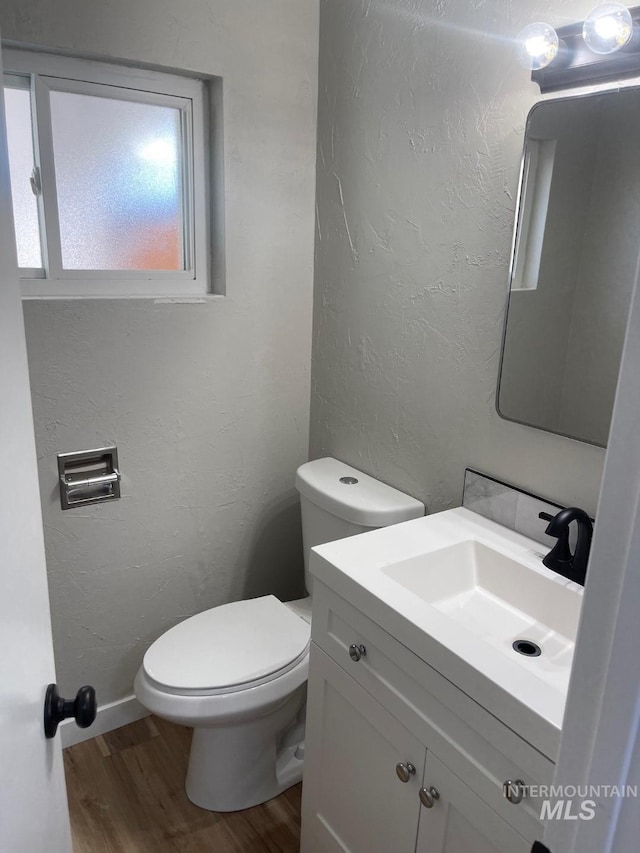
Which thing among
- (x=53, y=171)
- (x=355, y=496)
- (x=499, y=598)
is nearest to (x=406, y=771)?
(x=499, y=598)

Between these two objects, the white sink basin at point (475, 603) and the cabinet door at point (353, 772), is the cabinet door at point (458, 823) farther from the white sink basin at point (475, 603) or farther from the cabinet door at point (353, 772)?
the white sink basin at point (475, 603)

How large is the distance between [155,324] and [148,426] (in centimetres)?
31

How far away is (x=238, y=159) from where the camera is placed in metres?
1.85

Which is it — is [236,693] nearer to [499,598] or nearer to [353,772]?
[353,772]

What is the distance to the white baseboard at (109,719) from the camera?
6.41 feet

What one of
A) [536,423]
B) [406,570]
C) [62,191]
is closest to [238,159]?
[62,191]

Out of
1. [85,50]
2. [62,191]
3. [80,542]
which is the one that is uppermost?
[85,50]

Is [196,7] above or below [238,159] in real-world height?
above

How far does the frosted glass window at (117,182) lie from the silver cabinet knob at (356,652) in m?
1.28

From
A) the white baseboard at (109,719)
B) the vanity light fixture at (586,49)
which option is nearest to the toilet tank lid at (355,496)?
the white baseboard at (109,719)

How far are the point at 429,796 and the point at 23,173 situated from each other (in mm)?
1727

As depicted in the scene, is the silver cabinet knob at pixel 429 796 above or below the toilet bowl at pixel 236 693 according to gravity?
above

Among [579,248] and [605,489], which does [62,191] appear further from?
[605,489]

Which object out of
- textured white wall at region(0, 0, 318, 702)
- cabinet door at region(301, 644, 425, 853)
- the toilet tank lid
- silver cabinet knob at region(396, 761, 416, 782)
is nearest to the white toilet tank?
the toilet tank lid
